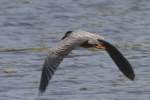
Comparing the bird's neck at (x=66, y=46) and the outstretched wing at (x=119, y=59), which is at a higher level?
the bird's neck at (x=66, y=46)

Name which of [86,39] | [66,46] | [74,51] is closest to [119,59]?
[86,39]

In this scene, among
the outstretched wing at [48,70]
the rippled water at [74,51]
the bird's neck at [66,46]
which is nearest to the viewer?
the outstretched wing at [48,70]

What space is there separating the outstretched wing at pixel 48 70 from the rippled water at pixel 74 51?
2.33 metres

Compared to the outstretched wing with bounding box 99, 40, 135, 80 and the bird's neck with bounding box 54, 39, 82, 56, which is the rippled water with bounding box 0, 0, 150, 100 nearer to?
the outstretched wing with bounding box 99, 40, 135, 80

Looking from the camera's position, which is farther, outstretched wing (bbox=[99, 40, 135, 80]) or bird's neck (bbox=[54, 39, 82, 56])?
outstretched wing (bbox=[99, 40, 135, 80])

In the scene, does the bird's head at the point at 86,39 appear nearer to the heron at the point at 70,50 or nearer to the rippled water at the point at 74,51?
the heron at the point at 70,50

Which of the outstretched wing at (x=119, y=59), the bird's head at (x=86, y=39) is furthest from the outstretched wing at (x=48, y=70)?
the outstretched wing at (x=119, y=59)

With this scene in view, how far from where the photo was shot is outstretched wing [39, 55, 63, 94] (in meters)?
8.92

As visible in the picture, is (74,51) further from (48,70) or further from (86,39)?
(48,70)

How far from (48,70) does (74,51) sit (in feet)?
16.7

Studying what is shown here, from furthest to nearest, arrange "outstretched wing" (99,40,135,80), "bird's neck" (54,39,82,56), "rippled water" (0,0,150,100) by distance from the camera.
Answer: "rippled water" (0,0,150,100) < "outstretched wing" (99,40,135,80) < "bird's neck" (54,39,82,56)

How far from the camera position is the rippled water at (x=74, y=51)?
11.8 meters

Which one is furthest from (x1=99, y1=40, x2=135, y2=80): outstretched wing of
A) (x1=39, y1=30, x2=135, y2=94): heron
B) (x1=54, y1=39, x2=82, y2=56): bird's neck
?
(x1=54, y1=39, x2=82, y2=56): bird's neck

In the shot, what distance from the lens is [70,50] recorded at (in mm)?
9172
